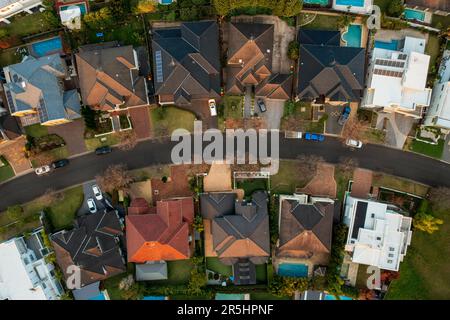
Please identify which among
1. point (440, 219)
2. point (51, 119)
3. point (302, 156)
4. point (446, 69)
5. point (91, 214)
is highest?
point (446, 69)

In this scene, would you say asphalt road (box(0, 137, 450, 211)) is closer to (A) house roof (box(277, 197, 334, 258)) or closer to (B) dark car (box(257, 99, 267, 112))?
(B) dark car (box(257, 99, 267, 112))

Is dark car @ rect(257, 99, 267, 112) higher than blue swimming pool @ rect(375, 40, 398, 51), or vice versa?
blue swimming pool @ rect(375, 40, 398, 51)

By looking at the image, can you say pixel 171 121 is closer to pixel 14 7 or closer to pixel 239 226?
pixel 239 226

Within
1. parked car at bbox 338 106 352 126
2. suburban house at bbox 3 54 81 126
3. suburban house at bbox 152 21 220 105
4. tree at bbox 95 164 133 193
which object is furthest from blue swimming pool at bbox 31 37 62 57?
parked car at bbox 338 106 352 126

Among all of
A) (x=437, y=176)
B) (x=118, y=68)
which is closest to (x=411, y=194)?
(x=437, y=176)

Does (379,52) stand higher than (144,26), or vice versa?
(144,26)

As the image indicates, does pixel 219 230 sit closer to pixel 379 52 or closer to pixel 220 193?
pixel 220 193

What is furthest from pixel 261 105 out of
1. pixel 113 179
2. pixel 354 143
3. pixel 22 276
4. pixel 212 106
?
pixel 22 276
